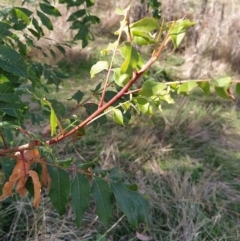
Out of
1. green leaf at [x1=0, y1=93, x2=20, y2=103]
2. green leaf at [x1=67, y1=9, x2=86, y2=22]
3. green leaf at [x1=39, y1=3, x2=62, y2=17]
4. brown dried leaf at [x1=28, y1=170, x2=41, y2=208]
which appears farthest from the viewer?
green leaf at [x1=67, y1=9, x2=86, y2=22]

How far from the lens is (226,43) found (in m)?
4.50

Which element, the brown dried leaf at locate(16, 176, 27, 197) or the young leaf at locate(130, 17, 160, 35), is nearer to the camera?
the young leaf at locate(130, 17, 160, 35)

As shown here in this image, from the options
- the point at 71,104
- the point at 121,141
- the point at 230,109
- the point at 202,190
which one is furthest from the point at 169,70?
the point at 202,190

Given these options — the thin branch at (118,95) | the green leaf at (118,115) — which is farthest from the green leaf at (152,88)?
the green leaf at (118,115)

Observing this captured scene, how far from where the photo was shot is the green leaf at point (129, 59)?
2.10 ft

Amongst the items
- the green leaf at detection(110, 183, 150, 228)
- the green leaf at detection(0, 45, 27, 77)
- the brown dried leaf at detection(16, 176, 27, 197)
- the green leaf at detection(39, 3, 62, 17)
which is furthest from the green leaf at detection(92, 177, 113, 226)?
the green leaf at detection(39, 3, 62, 17)

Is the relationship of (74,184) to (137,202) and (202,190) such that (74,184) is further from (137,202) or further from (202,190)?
(202,190)

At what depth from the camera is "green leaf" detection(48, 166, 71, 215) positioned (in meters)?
0.96

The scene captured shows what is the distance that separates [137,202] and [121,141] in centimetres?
208

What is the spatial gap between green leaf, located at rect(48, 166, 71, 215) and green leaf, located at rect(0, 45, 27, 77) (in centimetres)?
22

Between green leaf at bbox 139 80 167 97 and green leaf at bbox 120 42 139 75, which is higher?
green leaf at bbox 120 42 139 75

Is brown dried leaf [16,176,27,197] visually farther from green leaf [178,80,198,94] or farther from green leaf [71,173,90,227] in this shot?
green leaf [178,80,198,94]

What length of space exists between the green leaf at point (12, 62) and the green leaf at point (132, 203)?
0.31 metres

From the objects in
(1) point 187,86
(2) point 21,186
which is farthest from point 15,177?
(1) point 187,86
